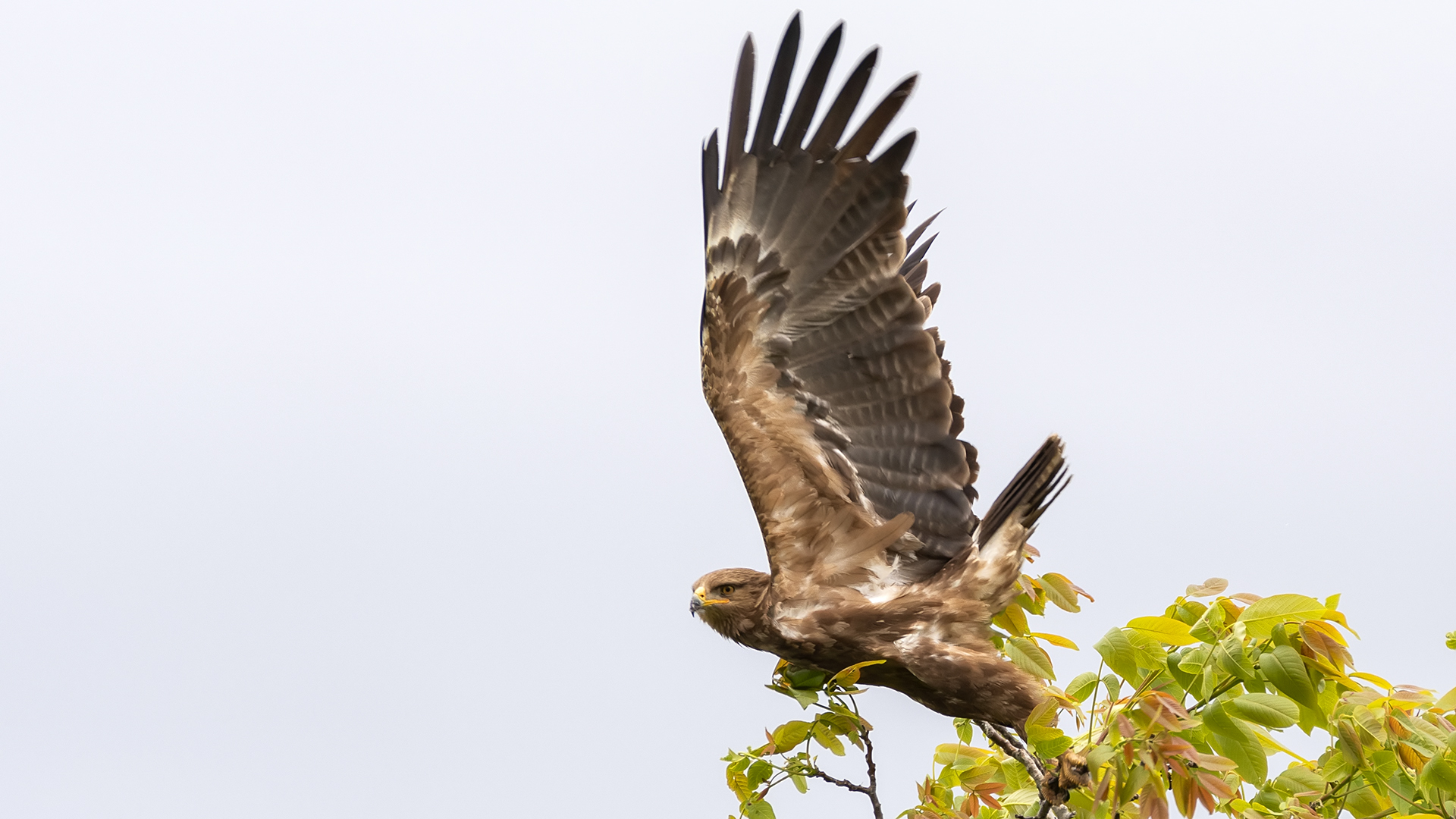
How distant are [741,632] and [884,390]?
1000 mm

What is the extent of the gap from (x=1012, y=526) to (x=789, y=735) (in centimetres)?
118

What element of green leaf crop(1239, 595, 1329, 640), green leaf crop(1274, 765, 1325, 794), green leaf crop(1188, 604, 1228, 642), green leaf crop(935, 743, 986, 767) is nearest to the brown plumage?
green leaf crop(935, 743, 986, 767)

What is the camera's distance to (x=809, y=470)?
430cm

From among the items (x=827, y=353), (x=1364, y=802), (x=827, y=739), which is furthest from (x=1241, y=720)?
(x=827, y=353)

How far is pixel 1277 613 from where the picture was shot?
111 inches

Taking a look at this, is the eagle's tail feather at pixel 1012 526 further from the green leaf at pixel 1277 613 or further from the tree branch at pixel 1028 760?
the green leaf at pixel 1277 613

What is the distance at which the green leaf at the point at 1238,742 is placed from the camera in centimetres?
274

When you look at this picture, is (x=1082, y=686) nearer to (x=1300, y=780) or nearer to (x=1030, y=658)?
(x=1030, y=658)

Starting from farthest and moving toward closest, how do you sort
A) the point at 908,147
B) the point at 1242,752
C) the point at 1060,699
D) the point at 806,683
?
the point at 806,683 → the point at 908,147 → the point at 1060,699 → the point at 1242,752

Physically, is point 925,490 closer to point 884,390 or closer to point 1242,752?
point 884,390

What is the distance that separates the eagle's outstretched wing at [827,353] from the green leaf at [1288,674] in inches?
62.3

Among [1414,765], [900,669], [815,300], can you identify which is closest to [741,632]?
Result: [900,669]

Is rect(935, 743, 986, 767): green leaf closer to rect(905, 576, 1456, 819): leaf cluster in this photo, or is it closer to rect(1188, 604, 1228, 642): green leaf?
rect(905, 576, 1456, 819): leaf cluster

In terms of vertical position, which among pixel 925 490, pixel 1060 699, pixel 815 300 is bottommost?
pixel 1060 699
